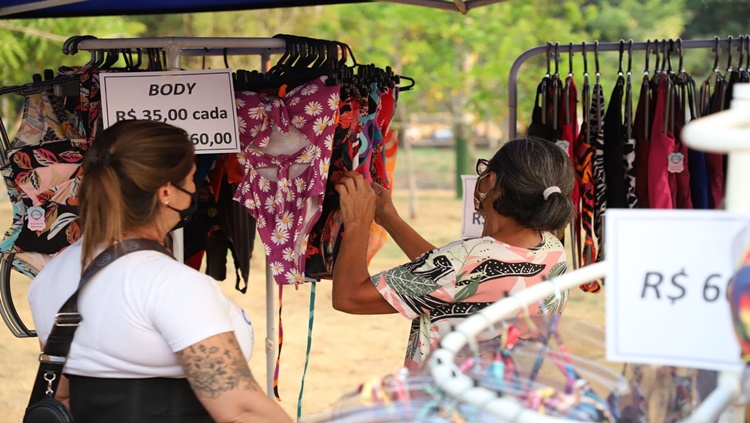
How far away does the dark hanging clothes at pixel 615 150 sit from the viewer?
328 centimetres

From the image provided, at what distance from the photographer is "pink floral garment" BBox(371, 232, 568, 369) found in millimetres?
2426

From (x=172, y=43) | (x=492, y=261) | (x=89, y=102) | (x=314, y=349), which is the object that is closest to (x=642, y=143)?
(x=492, y=261)

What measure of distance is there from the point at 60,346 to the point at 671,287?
137cm

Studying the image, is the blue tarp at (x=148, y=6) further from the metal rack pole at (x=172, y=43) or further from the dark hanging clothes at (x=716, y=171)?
the dark hanging clothes at (x=716, y=171)

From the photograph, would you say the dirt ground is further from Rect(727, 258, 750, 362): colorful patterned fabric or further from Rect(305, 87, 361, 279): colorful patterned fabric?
Rect(727, 258, 750, 362): colorful patterned fabric

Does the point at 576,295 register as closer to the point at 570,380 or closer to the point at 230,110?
the point at 230,110

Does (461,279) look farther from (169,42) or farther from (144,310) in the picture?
(169,42)

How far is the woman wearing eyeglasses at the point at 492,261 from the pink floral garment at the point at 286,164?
0.35m

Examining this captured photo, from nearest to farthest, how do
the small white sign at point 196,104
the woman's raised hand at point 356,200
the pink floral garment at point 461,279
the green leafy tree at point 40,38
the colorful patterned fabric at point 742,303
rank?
1. the colorful patterned fabric at point 742,303
2. the pink floral garment at point 461,279
3. the small white sign at point 196,104
4. the woman's raised hand at point 356,200
5. the green leafy tree at point 40,38

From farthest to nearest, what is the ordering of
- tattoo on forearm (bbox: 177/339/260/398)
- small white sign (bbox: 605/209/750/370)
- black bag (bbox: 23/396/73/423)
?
black bag (bbox: 23/396/73/423)
tattoo on forearm (bbox: 177/339/260/398)
small white sign (bbox: 605/209/750/370)

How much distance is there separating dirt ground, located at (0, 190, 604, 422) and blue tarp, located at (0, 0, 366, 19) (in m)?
2.26

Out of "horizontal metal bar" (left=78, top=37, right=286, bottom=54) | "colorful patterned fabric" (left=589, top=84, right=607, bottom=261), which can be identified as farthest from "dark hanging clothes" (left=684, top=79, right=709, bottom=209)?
"horizontal metal bar" (left=78, top=37, right=286, bottom=54)

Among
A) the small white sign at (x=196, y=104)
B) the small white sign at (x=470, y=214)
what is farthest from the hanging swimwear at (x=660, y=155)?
the small white sign at (x=196, y=104)

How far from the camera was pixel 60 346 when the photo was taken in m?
1.97
